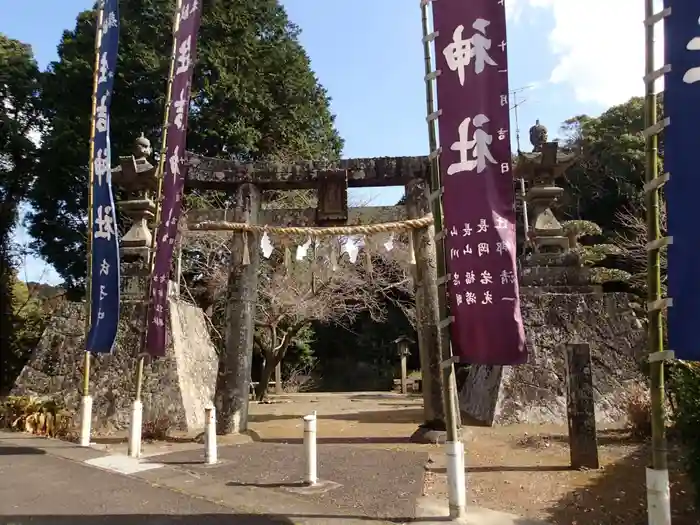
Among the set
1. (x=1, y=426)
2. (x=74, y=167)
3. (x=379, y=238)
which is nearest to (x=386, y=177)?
(x=379, y=238)

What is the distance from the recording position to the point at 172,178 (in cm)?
844

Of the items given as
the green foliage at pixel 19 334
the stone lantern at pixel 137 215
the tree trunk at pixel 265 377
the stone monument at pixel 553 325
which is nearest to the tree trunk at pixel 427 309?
the stone monument at pixel 553 325

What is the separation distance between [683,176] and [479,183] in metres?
1.79

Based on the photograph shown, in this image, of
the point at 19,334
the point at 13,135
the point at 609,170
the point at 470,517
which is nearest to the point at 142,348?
the point at 470,517

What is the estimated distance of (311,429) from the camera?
20.6ft

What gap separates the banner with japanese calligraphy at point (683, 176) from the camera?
368cm

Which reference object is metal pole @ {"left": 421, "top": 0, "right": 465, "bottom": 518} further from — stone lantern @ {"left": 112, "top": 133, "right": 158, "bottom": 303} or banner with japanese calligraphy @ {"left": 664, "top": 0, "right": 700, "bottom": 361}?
stone lantern @ {"left": 112, "top": 133, "right": 158, "bottom": 303}

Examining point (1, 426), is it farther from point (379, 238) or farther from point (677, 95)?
point (677, 95)

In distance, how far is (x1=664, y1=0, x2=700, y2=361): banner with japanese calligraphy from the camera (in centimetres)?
368

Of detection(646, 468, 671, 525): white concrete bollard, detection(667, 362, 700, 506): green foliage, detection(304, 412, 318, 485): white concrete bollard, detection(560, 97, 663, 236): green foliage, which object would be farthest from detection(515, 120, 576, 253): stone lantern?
detection(560, 97, 663, 236): green foliage

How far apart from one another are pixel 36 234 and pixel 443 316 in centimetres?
2009

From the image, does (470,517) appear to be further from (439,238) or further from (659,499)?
(439,238)

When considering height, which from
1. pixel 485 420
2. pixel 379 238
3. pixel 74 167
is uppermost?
pixel 74 167

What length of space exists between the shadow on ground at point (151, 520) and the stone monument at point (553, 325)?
19.7ft
